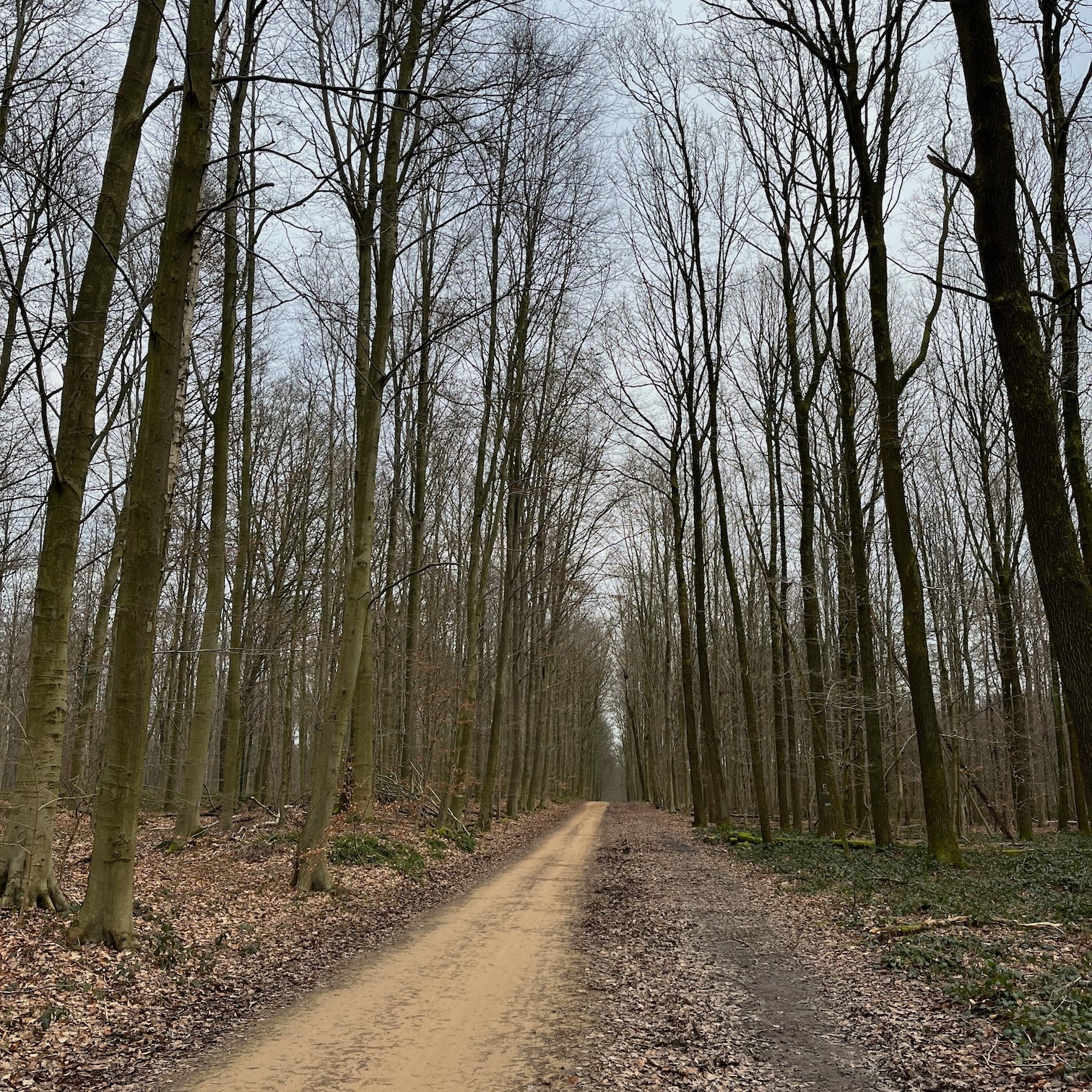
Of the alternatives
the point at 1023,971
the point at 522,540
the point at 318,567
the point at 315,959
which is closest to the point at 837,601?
the point at 522,540

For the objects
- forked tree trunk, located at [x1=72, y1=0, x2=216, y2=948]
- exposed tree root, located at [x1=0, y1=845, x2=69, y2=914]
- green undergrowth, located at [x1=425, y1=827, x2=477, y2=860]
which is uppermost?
forked tree trunk, located at [x1=72, y1=0, x2=216, y2=948]

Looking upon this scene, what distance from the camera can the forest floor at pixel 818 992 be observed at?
4.44 m

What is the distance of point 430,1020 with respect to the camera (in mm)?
5449

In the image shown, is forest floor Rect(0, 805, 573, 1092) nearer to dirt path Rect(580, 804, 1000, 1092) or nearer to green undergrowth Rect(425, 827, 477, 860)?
green undergrowth Rect(425, 827, 477, 860)

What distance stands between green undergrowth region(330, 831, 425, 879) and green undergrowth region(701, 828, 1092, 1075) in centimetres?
618

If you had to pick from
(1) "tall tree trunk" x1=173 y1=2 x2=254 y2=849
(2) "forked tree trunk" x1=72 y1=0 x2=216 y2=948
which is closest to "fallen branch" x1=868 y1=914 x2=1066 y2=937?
(2) "forked tree trunk" x1=72 y1=0 x2=216 y2=948

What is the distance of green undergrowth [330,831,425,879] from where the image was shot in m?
12.2

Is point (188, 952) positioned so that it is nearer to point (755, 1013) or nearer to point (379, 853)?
point (755, 1013)

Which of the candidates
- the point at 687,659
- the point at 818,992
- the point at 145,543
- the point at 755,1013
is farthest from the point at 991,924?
the point at 687,659

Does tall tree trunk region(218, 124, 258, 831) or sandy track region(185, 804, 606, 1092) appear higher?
tall tree trunk region(218, 124, 258, 831)

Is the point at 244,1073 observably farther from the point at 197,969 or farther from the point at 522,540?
the point at 522,540

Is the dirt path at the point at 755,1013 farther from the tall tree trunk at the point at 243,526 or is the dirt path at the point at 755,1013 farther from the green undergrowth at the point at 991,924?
the tall tree trunk at the point at 243,526

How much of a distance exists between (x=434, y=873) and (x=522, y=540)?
34.3ft

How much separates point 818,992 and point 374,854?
833 cm
